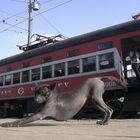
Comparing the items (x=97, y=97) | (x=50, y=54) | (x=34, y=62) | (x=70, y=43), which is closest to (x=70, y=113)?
(x=97, y=97)

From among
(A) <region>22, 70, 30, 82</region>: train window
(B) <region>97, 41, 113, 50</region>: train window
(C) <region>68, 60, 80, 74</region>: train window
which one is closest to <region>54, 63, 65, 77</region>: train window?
(C) <region>68, 60, 80, 74</region>: train window

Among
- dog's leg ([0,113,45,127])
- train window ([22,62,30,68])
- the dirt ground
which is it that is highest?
train window ([22,62,30,68])

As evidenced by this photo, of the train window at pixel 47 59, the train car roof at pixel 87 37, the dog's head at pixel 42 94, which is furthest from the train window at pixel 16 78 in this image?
the dog's head at pixel 42 94

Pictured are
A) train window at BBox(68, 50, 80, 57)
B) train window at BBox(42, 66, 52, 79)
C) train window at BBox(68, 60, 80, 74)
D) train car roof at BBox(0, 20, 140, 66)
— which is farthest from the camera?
train window at BBox(42, 66, 52, 79)

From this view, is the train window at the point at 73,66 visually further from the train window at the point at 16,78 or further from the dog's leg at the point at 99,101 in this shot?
the dog's leg at the point at 99,101

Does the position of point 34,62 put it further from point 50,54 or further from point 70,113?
point 70,113

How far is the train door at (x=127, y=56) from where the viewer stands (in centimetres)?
1482

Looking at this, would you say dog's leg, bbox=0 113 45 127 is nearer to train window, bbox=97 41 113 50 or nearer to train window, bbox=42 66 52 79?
train window, bbox=97 41 113 50

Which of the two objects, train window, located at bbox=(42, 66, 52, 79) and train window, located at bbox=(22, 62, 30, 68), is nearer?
train window, located at bbox=(42, 66, 52, 79)

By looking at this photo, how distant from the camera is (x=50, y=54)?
18875 millimetres

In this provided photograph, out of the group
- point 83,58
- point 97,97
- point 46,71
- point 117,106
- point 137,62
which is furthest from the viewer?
point 46,71

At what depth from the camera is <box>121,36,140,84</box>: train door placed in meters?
14.8

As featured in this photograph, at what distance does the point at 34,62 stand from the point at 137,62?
701 cm

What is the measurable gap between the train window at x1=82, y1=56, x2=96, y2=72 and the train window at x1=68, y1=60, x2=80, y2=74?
0.37m
